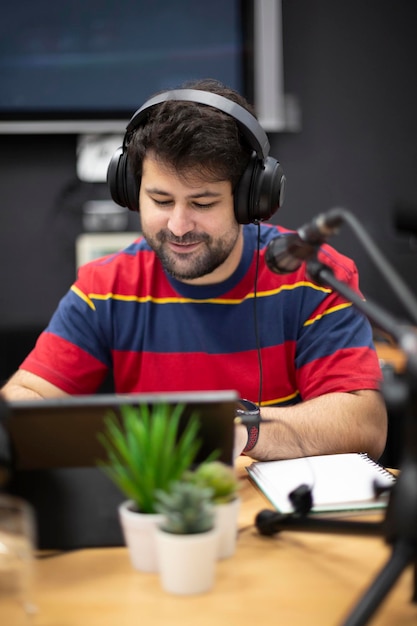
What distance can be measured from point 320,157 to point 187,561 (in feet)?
7.35

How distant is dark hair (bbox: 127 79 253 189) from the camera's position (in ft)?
4.83

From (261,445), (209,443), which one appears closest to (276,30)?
(261,445)

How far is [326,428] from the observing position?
1380 millimetres

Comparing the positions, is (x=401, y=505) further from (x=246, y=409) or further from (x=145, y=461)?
(x=246, y=409)

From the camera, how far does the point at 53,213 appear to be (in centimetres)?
274

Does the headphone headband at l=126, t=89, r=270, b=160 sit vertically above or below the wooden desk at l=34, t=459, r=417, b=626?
above

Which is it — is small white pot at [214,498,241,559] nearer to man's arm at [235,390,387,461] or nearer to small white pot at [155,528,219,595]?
small white pot at [155,528,219,595]

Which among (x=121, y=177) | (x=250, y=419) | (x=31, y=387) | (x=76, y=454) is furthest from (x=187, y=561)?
(x=121, y=177)

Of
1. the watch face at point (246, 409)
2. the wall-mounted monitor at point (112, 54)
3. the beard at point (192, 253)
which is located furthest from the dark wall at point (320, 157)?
the watch face at point (246, 409)

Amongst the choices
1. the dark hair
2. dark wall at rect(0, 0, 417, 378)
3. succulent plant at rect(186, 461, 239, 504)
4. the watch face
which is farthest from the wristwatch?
dark wall at rect(0, 0, 417, 378)

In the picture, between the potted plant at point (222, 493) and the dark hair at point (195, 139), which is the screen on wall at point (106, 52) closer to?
the dark hair at point (195, 139)

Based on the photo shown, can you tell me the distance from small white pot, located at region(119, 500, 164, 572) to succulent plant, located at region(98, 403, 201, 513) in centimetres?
1

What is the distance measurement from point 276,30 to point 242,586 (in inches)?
88.5

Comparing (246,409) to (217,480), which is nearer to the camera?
(217,480)
